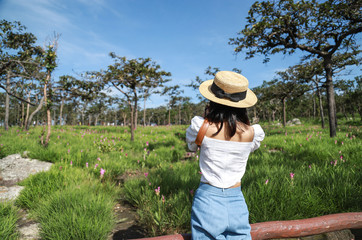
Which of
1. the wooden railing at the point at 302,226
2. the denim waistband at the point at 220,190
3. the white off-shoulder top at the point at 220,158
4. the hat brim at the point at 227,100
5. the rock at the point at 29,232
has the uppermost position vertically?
the hat brim at the point at 227,100

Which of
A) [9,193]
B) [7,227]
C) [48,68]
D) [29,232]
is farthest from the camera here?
[48,68]

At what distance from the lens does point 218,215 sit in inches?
53.7

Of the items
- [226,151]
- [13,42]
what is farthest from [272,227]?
[13,42]

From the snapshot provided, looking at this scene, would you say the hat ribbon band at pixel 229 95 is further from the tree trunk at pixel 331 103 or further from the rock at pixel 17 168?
the tree trunk at pixel 331 103

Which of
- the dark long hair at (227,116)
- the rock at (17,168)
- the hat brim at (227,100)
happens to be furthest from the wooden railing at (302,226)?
the rock at (17,168)

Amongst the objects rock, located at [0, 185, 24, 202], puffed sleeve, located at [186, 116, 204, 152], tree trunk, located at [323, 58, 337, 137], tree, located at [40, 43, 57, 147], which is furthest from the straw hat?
tree trunk, located at [323, 58, 337, 137]

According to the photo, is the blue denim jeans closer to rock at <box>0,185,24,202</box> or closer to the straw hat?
the straw hat

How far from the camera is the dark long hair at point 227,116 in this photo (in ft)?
4.84

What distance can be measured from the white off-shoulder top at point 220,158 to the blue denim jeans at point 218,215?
0.22ft

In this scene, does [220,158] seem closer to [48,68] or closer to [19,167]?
[19,167]

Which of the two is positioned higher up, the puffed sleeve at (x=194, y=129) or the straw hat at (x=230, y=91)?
the straw hat at (x=230, y=91)

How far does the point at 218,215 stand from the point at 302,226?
95 cm

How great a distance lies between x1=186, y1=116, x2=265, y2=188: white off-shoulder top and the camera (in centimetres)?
146

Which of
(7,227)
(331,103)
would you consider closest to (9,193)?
(7,227)
